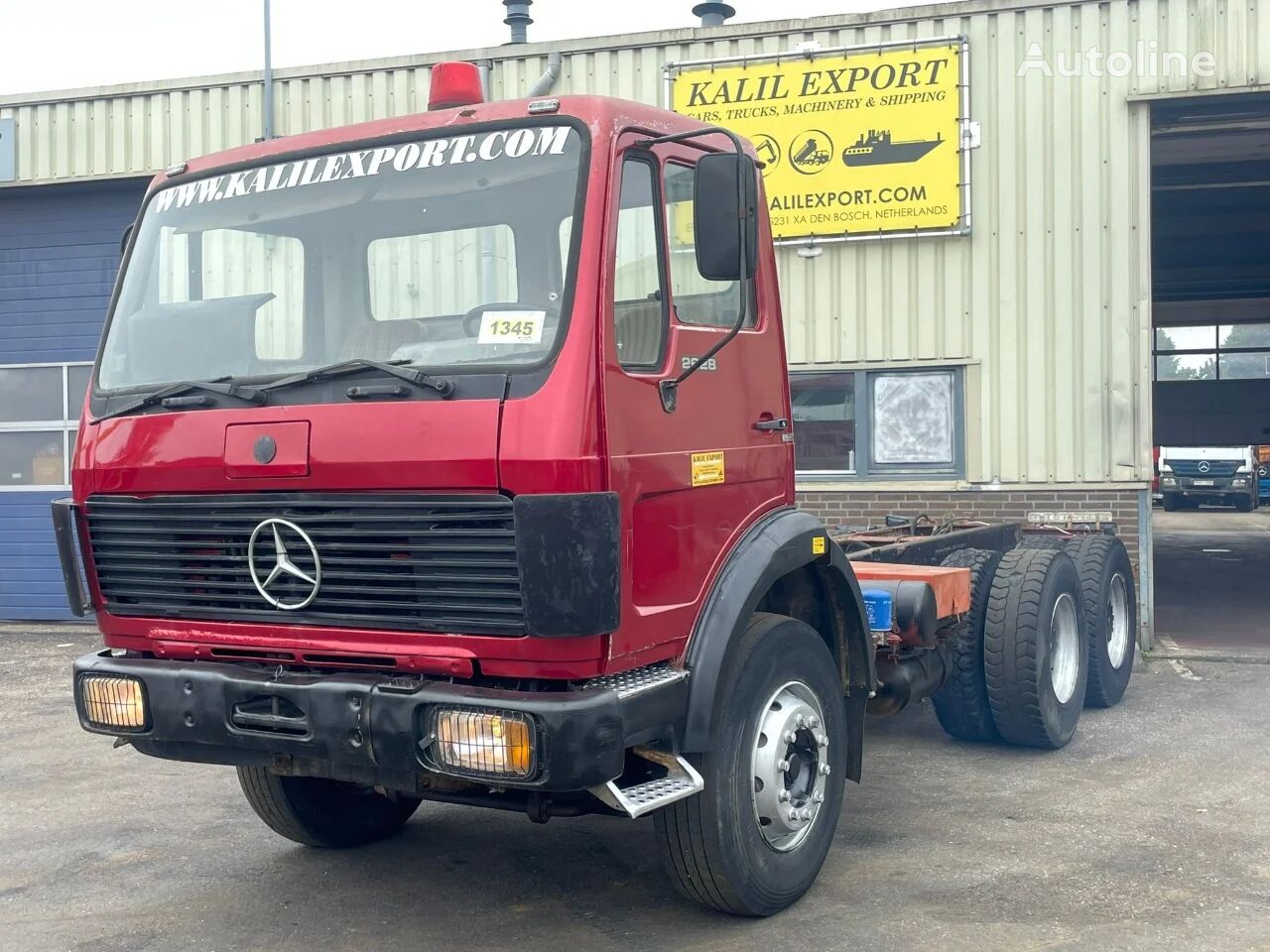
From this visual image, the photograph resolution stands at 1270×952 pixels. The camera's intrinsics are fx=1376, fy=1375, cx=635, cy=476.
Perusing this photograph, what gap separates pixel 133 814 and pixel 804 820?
128 inches

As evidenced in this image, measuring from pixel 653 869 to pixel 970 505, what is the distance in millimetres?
6246

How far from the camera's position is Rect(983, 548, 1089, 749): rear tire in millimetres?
6832

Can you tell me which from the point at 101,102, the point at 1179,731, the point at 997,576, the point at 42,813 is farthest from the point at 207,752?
the point at 101,102

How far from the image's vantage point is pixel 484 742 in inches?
153

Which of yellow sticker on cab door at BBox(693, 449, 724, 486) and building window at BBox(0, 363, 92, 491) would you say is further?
building window at BBox(0, 363, 92, 491)

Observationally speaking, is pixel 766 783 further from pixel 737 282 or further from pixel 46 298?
pixel 46 298

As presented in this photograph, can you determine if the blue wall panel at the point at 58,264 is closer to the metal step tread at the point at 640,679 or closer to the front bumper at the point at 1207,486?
the metal step tread at the point at 640,679

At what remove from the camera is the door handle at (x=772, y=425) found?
4.87m

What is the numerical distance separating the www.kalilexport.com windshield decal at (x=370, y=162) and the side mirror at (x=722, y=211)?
454 millimetres

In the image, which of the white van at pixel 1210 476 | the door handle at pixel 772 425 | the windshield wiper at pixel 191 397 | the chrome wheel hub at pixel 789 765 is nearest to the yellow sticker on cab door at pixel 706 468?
the door handle at pixel 772 425

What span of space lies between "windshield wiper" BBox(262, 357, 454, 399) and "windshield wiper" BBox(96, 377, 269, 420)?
51mm

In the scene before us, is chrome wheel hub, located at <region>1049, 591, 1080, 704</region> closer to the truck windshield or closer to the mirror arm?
the mirror arm

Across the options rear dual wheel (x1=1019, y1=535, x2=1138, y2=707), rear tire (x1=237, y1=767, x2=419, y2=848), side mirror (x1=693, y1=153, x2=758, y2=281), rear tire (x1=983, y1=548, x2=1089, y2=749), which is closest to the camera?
side mirror (x1=693, y1=153, x2=758, y2=281)

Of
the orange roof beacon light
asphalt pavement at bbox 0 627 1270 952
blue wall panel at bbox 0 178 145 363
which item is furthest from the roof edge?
the orange roof beacon light
